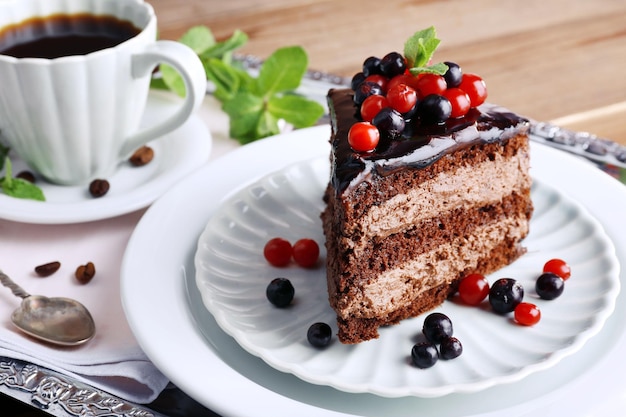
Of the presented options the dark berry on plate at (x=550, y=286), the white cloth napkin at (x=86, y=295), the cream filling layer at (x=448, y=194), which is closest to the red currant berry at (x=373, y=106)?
the cream filling layer at (x=448, y=194)

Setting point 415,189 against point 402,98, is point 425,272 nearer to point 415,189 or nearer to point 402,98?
point 415,189

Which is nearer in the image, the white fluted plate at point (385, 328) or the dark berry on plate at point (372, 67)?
the white fluted plate at point (385, 328)

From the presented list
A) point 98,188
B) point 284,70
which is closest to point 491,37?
point 284,70

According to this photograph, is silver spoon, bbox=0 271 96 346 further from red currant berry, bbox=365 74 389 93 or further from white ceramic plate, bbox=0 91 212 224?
red currant berry, bbox=365 74 389 93

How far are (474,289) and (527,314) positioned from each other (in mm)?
182

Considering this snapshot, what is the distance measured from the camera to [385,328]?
2.04 metres

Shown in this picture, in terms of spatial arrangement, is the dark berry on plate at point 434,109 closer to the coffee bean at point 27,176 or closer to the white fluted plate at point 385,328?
the white fluted plate at point 385,328

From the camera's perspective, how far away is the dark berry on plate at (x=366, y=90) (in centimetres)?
212

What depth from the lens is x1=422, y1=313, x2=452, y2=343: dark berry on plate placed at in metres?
1.89

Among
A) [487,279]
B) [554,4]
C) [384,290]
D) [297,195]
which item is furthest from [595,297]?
[554,4]

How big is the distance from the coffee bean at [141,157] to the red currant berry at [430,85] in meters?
1.03

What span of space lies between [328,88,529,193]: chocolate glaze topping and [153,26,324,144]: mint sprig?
0.56 metres

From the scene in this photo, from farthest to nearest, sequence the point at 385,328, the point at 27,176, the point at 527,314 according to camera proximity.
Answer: the point at 27,176
the point at 385,328
the point at 527,314

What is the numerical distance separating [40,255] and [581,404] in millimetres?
1518
